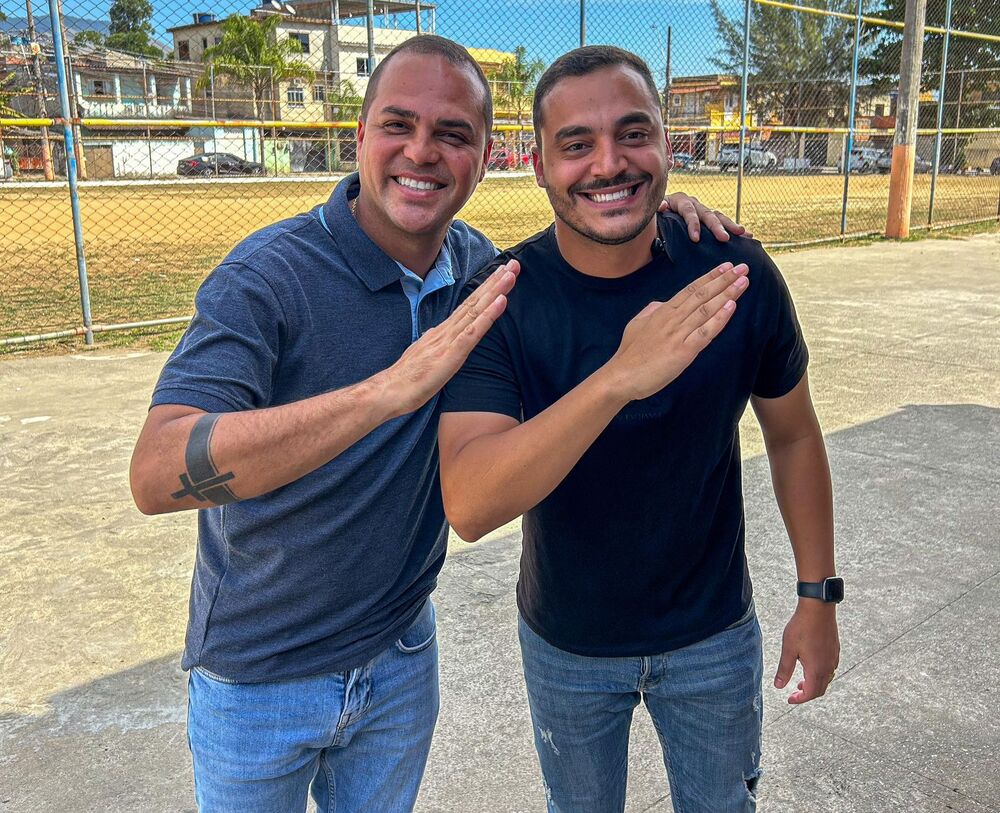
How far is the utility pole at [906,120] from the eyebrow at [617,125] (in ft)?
46.0

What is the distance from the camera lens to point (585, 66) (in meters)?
1.86

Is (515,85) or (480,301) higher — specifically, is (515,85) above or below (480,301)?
above

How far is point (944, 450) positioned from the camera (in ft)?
17.1

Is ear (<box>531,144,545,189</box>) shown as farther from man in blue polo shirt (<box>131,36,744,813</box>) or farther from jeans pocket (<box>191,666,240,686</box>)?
jeans pocket (<box>191,666,240,686</box>)

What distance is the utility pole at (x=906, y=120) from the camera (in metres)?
14.1

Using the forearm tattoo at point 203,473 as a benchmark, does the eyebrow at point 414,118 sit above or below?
above

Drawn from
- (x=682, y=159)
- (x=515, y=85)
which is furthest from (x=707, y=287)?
(x=682, y=159)

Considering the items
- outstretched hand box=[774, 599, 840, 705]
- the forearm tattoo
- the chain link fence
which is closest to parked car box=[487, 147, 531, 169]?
the chain link fence

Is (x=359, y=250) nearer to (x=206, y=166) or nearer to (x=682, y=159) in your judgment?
(x=682, y=159)

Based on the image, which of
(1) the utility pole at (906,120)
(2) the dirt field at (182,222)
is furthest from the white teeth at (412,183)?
(1) the utility pole at (906,120)

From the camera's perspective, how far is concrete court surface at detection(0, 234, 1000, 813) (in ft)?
8.70

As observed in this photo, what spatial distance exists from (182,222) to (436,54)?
1851 cm

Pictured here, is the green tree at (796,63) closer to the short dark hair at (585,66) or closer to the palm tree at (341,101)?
the palm tree at (341,101)

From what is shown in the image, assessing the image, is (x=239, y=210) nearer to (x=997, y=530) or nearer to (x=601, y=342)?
(x=997, y=530)
